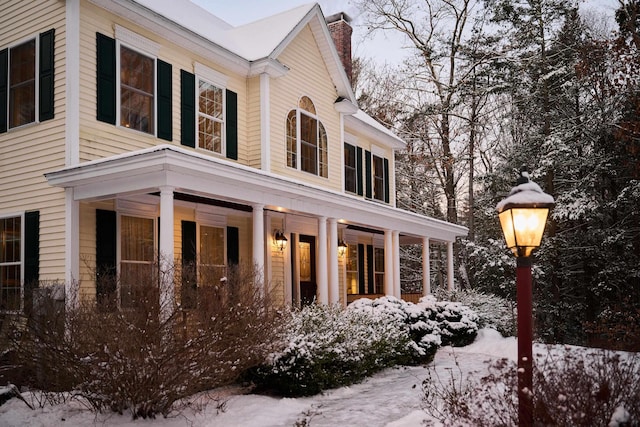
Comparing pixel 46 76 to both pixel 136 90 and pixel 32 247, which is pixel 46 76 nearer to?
pixel 136 90

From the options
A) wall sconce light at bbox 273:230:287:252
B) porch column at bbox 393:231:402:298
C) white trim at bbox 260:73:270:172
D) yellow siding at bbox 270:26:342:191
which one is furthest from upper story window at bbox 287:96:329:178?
porch column at bbox 393:231:402:298

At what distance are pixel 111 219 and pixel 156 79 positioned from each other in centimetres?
286

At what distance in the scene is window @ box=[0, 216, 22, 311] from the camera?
10555 mm

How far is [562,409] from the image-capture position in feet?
15.5

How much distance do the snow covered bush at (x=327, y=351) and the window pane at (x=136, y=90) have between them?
4606 mm

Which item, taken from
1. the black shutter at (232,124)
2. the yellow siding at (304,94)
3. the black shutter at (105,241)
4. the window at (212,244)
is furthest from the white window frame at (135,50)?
the yellow siding at (304,94)

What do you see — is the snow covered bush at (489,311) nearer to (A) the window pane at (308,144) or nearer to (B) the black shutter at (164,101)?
(A) the window pane at (308,144)

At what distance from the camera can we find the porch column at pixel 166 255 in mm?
7359

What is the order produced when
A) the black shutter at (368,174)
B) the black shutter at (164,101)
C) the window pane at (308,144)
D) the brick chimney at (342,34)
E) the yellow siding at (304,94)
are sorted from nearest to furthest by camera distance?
the black shutter at (164,101) < the yellow siding at (304,94) < the window pane at (308,144) < the black shutter at (368,174) < the brick chimney at (342,34)

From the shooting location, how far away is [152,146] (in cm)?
1118

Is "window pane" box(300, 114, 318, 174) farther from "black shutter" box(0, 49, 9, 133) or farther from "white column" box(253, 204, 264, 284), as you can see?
"black shutter" box(0, 49, 9, 133)

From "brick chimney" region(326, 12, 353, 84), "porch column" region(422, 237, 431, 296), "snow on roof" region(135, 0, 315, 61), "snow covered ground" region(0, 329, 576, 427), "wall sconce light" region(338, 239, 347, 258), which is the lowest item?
"snow covered ground" region(0, 329, 576, 427)

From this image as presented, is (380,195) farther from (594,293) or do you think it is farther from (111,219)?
(111,219)

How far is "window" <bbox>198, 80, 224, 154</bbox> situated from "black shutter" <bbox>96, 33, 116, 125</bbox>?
2.26m
